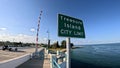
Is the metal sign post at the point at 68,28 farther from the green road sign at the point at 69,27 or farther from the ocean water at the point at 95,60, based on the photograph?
the ocean water at the point at 95,60

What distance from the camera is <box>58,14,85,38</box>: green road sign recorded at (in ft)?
13.1

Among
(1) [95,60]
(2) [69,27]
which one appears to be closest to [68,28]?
(2) [69,27]

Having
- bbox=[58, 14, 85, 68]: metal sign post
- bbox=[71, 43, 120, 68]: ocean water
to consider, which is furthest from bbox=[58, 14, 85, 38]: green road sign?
bbox=[71, 43, 120, 68]: ocean water

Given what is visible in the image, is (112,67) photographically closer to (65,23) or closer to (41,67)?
(41,67)

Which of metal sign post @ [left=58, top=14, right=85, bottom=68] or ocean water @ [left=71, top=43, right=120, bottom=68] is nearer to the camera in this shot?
metal sign post @ [left=58, top=14, right=85, bottom=68]

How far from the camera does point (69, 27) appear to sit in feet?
14.0

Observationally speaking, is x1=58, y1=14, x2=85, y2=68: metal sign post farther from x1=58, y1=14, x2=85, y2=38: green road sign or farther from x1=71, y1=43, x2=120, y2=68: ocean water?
x1=71, y1=43, x2=120, y2=68: ocean water

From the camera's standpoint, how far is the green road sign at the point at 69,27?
3.99 m

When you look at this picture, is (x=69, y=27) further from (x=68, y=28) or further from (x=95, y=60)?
(x=95, y=60)

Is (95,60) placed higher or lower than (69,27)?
lower

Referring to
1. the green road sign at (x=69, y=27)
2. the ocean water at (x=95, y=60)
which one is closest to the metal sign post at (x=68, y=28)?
the green road sign at (x=69, y=27)

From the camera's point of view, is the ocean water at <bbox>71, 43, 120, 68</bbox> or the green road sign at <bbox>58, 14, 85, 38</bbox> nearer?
the green road sign at <bbox>58, 14, 85, 38</bbox>

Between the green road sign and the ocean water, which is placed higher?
the green road sign

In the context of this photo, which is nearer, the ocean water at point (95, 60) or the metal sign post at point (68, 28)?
the metal sign post at point (68, 28)
